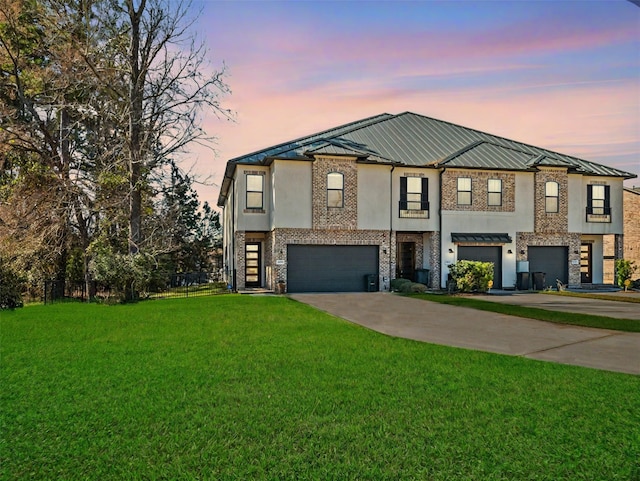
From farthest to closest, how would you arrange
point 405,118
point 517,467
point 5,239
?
point 405,118
point 5,239
point 517,467

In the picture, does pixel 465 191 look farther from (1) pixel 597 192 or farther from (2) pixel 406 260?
(1) pixel 597 192

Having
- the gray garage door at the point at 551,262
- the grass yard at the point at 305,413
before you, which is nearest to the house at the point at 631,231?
the gray garage door at the point at 551,262

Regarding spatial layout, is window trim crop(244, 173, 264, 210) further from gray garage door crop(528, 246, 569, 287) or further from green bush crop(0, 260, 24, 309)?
gray garage door crop(528, 246, 569, 287)

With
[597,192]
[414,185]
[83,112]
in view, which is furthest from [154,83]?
[597,192]

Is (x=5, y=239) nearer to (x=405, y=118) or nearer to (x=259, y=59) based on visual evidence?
(x=259, y=59)

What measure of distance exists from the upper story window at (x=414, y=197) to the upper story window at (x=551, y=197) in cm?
664

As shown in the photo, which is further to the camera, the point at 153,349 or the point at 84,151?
the point at 84,151

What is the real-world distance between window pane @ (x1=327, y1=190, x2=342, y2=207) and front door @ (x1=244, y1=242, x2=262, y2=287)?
18.1 ft

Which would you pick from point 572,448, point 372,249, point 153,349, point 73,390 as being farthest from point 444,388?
point 372,249

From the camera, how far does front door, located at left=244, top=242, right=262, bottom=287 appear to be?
85.3 feet

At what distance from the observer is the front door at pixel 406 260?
25.2m

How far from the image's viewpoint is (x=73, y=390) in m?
6.25

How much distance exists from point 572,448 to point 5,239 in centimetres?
2233

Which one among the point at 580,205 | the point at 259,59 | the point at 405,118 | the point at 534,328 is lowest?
the point at 534,328
